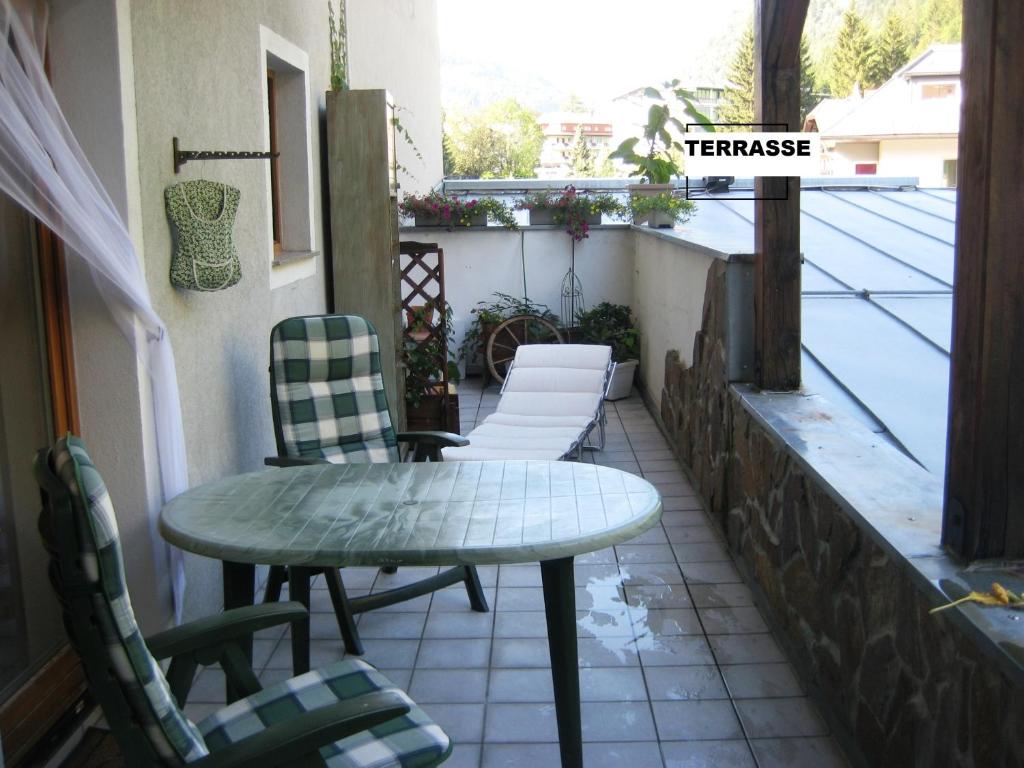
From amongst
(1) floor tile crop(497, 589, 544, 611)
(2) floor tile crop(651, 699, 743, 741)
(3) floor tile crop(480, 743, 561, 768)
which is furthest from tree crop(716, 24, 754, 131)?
(3) floor tile crop(480, 743, 561, 768)

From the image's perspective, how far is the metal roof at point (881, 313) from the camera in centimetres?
383

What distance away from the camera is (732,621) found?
3670mm

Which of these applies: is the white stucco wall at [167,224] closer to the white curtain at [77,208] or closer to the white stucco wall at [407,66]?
the white curtain at [77,208]

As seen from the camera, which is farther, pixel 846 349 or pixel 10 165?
pixel 846 349

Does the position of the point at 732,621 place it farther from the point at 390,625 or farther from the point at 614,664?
the point at 390,625

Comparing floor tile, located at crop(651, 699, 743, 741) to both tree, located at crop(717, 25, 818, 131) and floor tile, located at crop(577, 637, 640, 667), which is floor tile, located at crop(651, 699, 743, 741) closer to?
floor tile, located at crop(577, 637, 640, 667)

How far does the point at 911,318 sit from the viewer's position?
4.95 meters

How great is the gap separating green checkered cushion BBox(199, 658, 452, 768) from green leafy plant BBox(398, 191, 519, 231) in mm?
6669

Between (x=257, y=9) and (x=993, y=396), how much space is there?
3.60m

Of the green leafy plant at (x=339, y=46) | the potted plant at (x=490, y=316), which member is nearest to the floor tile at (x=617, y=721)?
the green leafy plant at (x=339, y=46)

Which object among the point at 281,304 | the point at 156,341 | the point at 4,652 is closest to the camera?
the point at 4,652

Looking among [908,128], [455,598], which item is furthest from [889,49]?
[455,598]

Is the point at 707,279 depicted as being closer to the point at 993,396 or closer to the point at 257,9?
the point at 257,9

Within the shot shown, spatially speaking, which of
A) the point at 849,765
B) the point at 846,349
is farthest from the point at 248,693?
the point at 846,349
